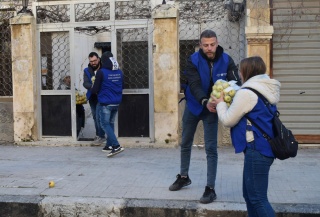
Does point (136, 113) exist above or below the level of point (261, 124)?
below

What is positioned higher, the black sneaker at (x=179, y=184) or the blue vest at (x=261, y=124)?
the blue vest at (x=261, y=124)

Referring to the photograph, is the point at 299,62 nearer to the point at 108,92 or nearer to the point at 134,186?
the point at 108,92

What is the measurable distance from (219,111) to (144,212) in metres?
1.76

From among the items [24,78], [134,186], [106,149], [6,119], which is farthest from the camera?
[6,119]

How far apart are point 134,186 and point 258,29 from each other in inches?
160

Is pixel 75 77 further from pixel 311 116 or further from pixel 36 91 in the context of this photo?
pixel 311 116

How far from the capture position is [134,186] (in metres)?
5.90

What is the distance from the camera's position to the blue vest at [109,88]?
311 inches

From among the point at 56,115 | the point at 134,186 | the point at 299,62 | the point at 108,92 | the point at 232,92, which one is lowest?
the point at 134,186

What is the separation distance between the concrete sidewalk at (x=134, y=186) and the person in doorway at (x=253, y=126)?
103 centimetres

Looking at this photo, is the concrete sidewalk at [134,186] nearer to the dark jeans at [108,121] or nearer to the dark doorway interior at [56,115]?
the dark jeans at [108,121]

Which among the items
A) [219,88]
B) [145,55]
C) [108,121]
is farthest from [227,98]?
[145,55]

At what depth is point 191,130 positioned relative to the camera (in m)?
5.44

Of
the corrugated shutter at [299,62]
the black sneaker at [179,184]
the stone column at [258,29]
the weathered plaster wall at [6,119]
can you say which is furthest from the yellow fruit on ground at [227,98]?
the weathered plaster wall at [6,119]
